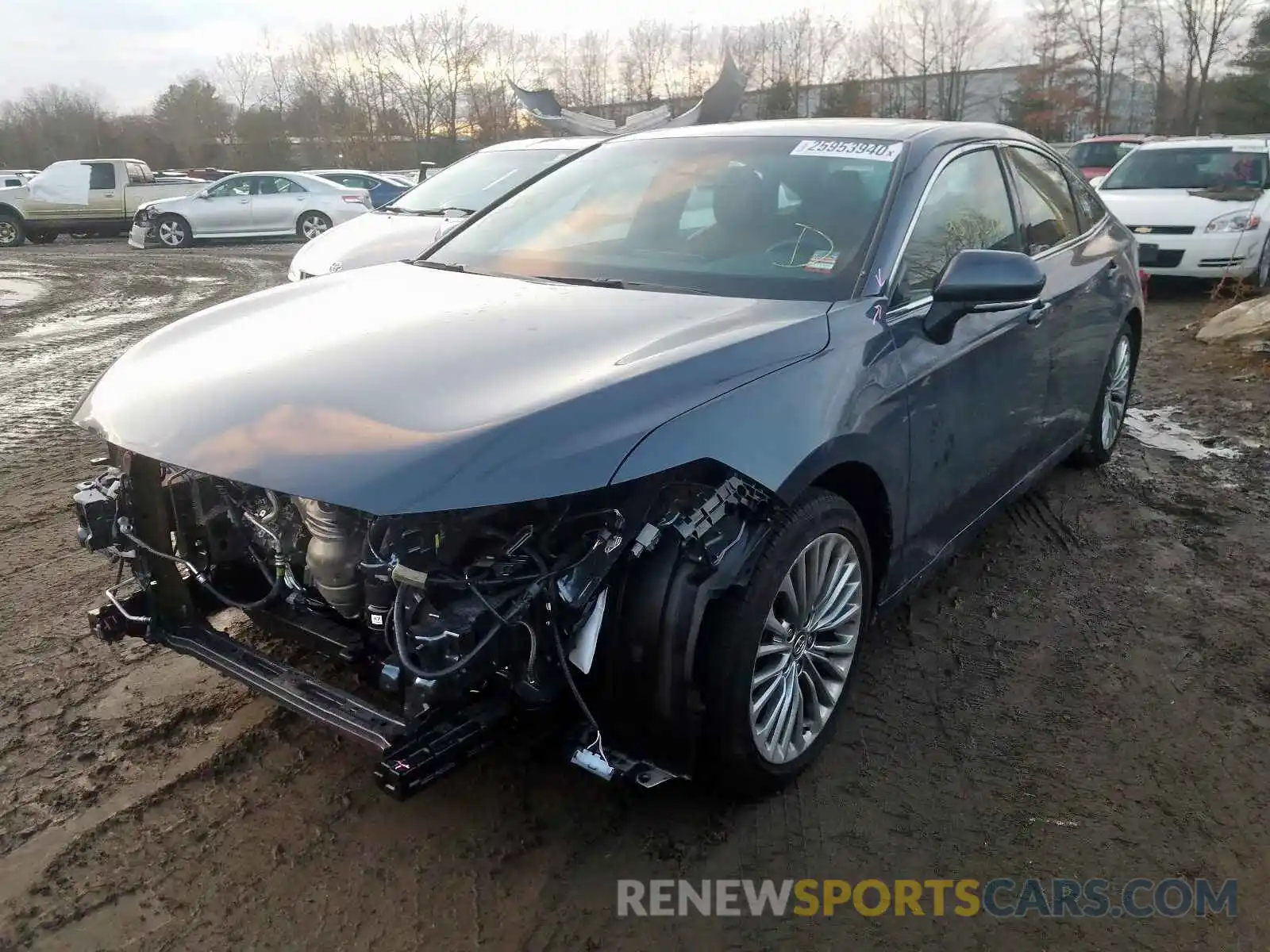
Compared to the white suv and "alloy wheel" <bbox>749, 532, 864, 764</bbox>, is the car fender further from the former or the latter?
the white suv

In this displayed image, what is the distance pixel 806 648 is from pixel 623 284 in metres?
1.26

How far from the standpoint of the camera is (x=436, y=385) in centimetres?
228

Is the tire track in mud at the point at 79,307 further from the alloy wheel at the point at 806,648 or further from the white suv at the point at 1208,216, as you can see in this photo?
the white suv at the point at 1208,216

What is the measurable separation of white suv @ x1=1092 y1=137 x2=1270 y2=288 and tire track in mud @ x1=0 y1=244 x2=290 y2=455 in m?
9.53

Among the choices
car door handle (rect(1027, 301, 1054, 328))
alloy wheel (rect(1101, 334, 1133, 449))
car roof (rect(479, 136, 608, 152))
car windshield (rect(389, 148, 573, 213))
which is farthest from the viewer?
car roof (rect(479, 136, 608, 152))

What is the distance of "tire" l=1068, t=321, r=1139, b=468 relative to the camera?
192 inches

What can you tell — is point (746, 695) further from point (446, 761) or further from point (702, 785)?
point (446, 761)

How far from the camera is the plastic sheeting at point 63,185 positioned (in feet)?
64.5

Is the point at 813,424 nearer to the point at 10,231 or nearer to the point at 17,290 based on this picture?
the point at 17,290

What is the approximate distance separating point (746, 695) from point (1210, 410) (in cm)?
543

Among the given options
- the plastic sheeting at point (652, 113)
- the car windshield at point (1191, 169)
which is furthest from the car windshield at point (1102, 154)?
the plastic sheeting at point (652, 113)

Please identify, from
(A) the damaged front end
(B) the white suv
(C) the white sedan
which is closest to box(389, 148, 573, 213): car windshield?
(B) the white suv

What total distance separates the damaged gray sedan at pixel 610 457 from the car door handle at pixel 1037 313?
0.01 meters

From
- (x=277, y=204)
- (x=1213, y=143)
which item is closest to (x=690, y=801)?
(x=1213, y=143)
